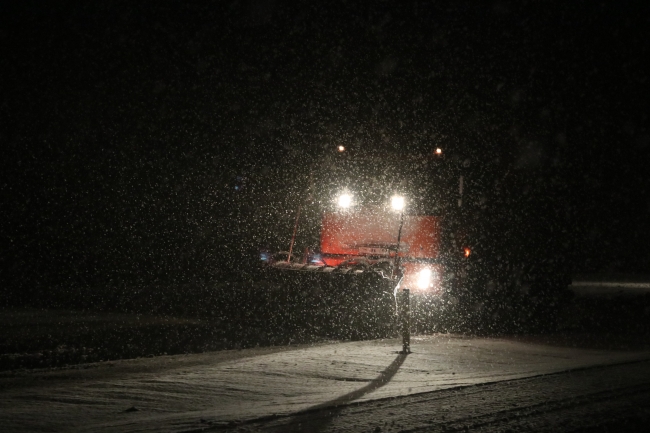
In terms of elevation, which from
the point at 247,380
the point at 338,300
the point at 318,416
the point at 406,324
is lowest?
the point at 318,416

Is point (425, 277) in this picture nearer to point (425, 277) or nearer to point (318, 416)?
point (425, 277)

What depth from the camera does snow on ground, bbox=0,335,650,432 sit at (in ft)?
20.9

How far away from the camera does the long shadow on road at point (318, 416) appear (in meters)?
5.98

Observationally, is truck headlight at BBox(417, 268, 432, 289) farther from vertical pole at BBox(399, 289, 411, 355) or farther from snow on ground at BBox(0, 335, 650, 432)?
vertical pole at BBox(399, 289, 411, 355)

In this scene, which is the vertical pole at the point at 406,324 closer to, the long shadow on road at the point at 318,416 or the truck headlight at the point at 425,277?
the long shadow on road at the point at 318,416

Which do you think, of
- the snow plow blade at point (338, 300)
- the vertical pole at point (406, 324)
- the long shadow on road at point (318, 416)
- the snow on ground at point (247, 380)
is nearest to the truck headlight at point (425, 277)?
the snow plow blade at point (338, 300)

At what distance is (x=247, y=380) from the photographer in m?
8.47

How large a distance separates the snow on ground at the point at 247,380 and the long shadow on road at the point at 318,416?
45mm

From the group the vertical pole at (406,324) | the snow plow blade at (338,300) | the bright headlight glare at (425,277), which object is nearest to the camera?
the vertical pole at (406,324)

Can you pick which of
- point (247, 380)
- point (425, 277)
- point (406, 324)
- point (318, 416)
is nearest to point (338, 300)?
point (425, 277)

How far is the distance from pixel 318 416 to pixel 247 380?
218 centimetres

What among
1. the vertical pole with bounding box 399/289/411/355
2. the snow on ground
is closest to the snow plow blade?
the vertical pole with bounding box 399/289/411/355

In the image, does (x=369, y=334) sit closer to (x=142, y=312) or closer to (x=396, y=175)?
A: (x=142, y=312)

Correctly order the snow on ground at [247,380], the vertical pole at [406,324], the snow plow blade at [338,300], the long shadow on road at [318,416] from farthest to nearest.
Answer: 1. the snow plow blade at [338,300]
2. the vertical pole at [406,324]
3. the snow on ground at [247,380]
4. the long shadow on road at [318,416]
